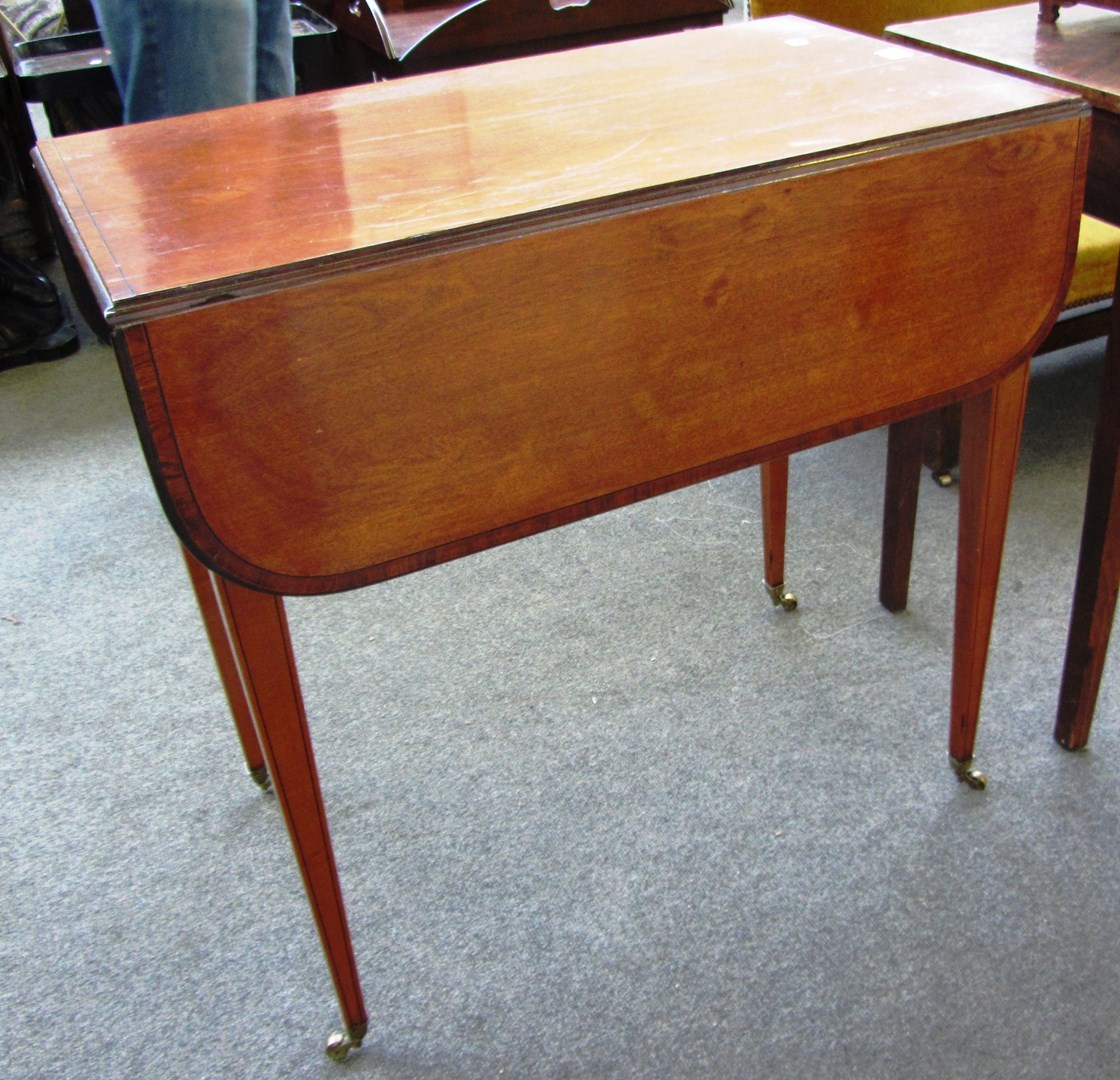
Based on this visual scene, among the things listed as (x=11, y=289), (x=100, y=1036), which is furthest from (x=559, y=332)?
(x=11, y=289)

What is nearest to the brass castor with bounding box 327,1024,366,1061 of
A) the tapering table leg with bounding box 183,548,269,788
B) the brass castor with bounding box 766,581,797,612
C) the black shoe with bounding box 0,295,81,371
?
the tapering table leg with bounding box 183,548,269,788

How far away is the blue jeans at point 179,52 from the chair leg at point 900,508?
1.07 meters

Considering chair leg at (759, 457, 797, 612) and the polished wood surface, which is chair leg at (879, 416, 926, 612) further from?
the polished wood surface

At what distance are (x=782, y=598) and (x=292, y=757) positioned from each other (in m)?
0.87

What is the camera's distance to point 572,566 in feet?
5.98

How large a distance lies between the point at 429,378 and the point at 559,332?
10 cm

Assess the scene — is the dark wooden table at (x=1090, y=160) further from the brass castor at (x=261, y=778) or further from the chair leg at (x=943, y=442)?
the brass castor at (x=261, y=778)

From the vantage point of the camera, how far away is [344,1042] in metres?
1.13

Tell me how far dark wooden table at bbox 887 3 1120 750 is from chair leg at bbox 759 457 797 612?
41 centimetres

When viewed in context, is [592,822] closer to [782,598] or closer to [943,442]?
[782,598]

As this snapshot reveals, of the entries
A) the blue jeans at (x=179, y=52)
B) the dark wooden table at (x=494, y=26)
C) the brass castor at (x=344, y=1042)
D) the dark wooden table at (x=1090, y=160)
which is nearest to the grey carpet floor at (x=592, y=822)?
the brass castor at (x=344, y=1042)

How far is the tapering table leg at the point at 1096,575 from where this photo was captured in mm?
1177

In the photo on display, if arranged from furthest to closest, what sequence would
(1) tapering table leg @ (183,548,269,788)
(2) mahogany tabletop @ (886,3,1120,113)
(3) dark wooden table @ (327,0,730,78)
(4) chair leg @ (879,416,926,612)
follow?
(3) dark wooden table @ (327,0,730,78) → (4) chair leg @ (879,416,926,612) → (1) tapering table leg @ (183,548,269,788) → (2) mahogany tabletop @ (886,3,1120,113)

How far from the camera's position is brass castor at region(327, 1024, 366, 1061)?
113 cm
